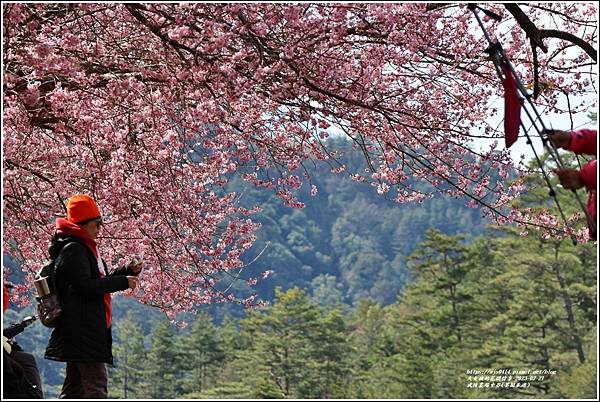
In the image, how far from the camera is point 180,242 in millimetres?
5859

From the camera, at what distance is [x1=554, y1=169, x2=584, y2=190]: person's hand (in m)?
3.15

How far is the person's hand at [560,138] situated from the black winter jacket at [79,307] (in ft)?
5.76

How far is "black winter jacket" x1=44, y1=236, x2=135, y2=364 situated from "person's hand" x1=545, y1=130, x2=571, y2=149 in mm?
1756

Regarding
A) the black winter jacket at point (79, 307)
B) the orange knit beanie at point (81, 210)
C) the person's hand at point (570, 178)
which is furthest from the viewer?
the orange knit beanie at point (81, 210)

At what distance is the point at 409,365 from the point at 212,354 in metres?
18.1

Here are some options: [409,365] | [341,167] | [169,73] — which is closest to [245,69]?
[169,73]

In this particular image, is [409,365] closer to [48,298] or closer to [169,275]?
[169,275]

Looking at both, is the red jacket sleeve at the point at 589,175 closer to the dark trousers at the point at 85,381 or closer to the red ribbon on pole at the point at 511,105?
the red ribbon on pole at the point at 511,105

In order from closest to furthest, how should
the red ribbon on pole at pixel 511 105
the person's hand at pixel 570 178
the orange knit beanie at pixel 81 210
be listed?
the person's hand at pixel 570 178
the orange knit beanie at pixel 81 210
the red ribbon on pole at pixel 511 105

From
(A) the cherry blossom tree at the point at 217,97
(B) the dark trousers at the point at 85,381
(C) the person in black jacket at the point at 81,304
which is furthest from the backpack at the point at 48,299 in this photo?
(A) the cherry blossom tree at the point at 217,97

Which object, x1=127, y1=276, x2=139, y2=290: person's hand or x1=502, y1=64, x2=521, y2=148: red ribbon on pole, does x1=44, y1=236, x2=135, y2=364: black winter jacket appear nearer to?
x1=127, y1=276, x2=139, y2=290: person's hand

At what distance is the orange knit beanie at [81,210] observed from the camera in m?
3.49

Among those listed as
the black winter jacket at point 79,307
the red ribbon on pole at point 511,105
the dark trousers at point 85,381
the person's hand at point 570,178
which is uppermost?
the red ribbon on pole at point 511,105

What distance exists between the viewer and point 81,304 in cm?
341
